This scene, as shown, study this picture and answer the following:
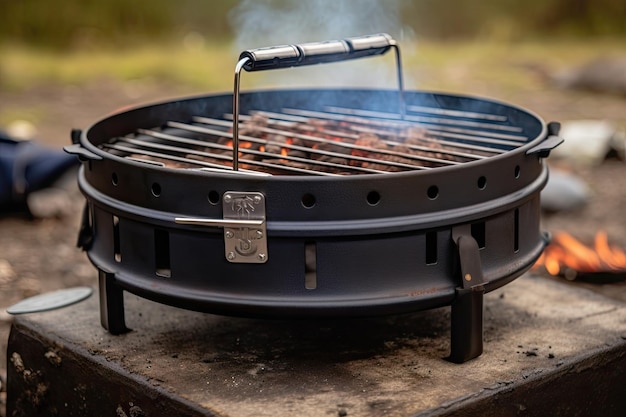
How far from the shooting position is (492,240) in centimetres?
241

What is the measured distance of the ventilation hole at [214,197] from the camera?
7.21 feet

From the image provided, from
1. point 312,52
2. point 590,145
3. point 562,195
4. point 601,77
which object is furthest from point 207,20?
point 312,52

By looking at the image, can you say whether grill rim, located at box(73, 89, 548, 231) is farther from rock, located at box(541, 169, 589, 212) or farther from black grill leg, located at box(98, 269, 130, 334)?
rock, located at box(541, 169, 589, 212)

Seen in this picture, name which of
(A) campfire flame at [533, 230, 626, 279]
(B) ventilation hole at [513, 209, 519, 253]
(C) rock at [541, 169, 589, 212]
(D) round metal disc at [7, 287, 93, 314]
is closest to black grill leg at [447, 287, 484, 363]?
(B) ventilation hole at [513, 209, 519, 253]

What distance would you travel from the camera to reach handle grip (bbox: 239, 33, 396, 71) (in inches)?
93.6

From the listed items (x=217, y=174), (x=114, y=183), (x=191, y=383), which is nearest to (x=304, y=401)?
(x=191, y=383)

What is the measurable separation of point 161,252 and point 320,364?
546 millimetres

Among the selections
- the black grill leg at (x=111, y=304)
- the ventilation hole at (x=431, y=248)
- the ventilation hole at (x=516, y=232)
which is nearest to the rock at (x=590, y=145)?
the ventilation hole at (x=516, y=232)

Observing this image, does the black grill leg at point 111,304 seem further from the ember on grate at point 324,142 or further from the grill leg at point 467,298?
the grill leg at point 467,298

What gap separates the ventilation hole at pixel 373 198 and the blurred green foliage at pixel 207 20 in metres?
8.81

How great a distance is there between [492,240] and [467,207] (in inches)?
6.3

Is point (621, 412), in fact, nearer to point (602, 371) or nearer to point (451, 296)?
point (602, 371)

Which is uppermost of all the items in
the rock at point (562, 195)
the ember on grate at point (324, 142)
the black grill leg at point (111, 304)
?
the ember on grate at point (324, 142)

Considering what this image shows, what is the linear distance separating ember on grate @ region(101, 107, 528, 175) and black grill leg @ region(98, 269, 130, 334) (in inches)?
Result: 14.7
